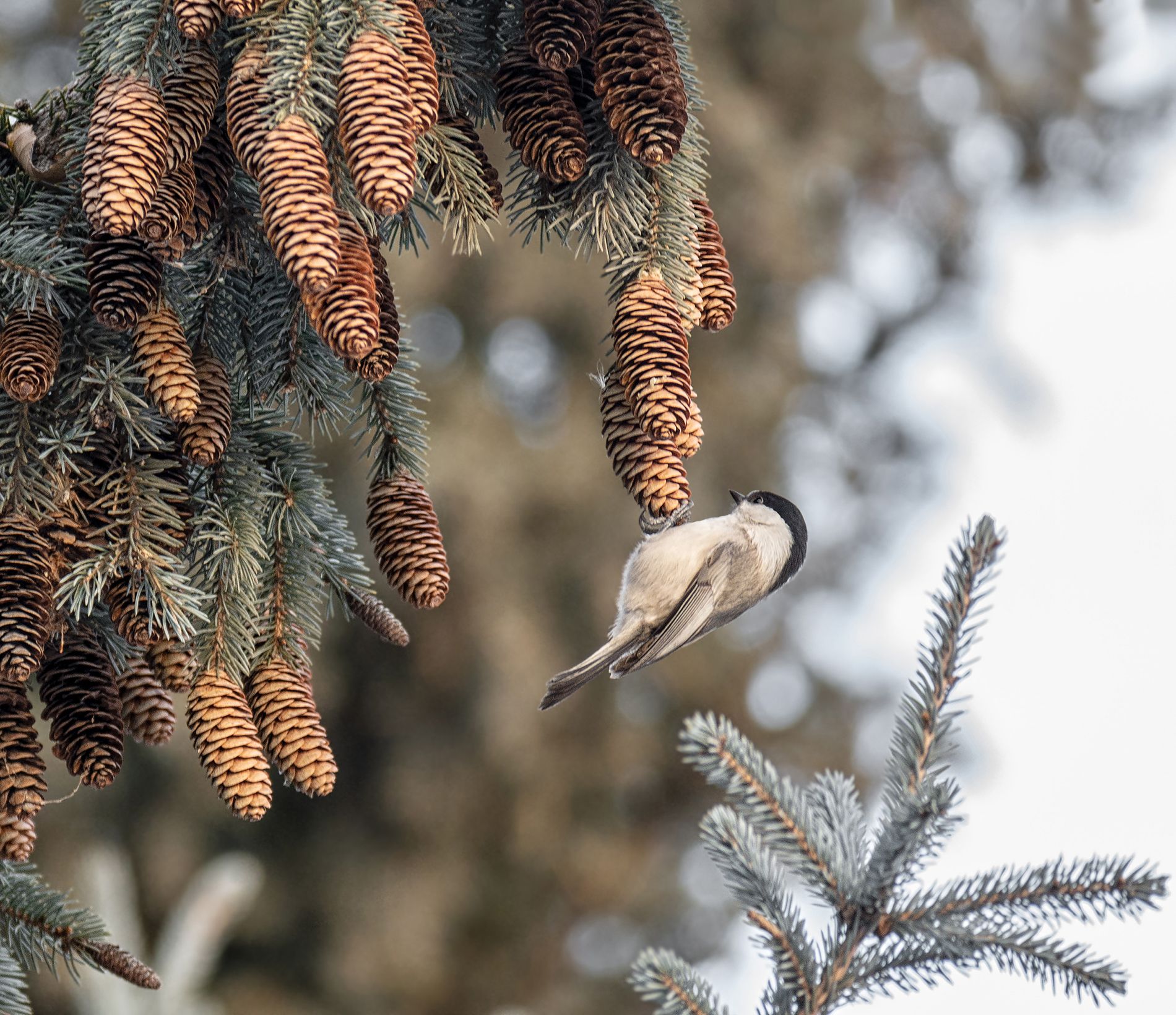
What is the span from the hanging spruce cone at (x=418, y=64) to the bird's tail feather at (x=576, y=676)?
823 mm

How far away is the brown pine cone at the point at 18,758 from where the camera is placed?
1.06 metres

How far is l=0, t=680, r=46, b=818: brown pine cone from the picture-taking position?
1061mm

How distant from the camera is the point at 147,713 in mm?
1243

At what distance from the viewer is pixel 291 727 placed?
1.17m

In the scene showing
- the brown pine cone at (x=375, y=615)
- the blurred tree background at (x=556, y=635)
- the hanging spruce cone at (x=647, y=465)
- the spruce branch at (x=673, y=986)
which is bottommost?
the spruce branch at (x=673, y=986)

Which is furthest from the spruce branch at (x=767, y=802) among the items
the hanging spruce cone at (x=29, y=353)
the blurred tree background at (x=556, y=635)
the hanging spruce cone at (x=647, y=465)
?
the blurred tree background at (x=556, y=635)

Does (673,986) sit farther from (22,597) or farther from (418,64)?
(418,64)

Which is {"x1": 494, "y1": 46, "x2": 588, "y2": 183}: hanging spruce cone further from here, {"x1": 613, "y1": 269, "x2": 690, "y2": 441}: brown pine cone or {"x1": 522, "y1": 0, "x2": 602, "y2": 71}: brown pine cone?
{"x1": 613, "y1": 269, "x2": 690, "y2": 441}: brown pine cone

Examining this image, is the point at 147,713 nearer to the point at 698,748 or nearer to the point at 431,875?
the point at 698,748

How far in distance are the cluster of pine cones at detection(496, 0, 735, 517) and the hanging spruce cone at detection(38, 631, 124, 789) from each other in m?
0.57

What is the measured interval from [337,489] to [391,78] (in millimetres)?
3897

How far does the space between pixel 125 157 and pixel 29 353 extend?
226mm

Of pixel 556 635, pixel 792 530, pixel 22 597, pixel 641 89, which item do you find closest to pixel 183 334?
pixel 22 597

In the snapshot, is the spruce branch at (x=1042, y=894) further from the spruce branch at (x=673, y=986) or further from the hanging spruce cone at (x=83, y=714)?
the hanging spruce cone at (x=83, y=714)
